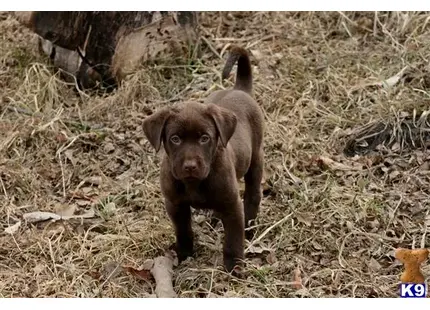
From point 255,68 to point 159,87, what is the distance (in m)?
0.80

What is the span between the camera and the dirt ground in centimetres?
490

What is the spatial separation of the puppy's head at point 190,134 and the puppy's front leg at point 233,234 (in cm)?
33

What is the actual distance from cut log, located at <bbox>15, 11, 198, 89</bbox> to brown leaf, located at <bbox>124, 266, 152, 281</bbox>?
251 cm

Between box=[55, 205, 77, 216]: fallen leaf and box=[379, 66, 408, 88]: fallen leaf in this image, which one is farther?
box=[379, 66, 408, 88]: fallen leaf

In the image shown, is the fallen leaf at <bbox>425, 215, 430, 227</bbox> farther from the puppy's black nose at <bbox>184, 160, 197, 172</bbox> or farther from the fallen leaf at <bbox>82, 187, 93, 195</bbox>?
the fallen leaf at <bbox>82, 187, 93, 195</bbox>

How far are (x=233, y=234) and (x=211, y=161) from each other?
444mm

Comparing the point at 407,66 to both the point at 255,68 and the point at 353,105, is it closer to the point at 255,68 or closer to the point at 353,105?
the point at 353,105

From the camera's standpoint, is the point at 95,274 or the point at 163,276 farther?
the point at 95,274

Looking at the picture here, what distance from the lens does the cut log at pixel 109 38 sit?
6973 millimetres

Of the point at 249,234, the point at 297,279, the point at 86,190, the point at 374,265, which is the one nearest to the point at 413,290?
the point at 374,265

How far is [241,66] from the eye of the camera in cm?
556

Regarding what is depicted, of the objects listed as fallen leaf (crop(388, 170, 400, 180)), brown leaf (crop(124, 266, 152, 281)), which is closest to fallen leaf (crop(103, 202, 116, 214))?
brown leaf (crop(124, 266, 152, 281))

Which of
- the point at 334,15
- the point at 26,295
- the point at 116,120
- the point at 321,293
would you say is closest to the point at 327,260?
the point at 321,293

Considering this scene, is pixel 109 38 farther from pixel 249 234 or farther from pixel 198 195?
pixel 198 195
